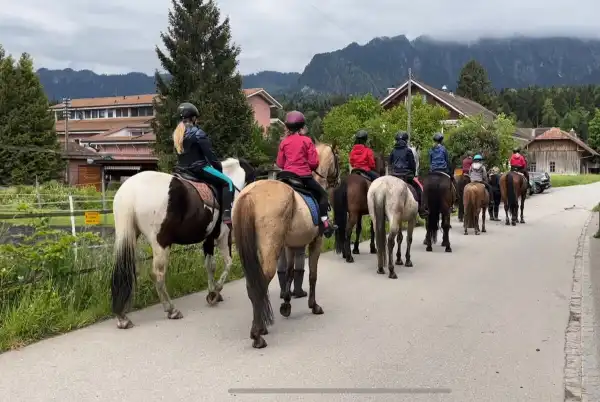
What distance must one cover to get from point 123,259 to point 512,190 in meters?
16.6

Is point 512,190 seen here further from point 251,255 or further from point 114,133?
point 114,133

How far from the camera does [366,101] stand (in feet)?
155

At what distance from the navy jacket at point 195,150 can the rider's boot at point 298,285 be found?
6.48ft

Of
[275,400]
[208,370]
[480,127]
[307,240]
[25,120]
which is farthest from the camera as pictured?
[25,120]

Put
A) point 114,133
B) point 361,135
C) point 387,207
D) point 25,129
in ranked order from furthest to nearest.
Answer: point 114,133 → point 25,129 → point 361,135 → point 387,207

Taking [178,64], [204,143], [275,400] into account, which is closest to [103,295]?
[204,143]

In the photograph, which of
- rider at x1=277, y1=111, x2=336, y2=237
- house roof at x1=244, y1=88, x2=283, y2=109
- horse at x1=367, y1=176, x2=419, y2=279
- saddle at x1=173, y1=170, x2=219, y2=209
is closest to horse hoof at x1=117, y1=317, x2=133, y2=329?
saddle at x1=173, y1=170, x2=219, y2=209

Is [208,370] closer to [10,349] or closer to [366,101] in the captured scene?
[10,349]

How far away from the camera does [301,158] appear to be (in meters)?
7.49

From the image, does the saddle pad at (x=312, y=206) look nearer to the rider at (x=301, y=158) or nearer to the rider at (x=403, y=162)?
the rider at (x=301, y=158)

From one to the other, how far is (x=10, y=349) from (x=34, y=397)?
1.40m

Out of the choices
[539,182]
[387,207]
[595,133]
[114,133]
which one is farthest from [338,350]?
[595,133]

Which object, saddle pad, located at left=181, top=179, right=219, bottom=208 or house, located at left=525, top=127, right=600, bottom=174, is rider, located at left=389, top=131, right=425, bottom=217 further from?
house, located at left=525, top=127, right=600, bottom=174

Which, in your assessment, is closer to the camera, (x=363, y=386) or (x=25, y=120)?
(x=363, y=386)
